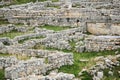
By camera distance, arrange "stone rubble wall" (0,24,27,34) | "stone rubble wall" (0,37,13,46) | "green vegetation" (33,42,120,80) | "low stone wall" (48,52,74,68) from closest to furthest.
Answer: "green vegetation" (33,42,120,80) < "low stone wall" (48,52,74,68) < "stone rubble wall" (0,37,13,46) < "stone rubble wall" (0,24,27,34)

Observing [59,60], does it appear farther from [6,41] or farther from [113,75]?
[6,41]

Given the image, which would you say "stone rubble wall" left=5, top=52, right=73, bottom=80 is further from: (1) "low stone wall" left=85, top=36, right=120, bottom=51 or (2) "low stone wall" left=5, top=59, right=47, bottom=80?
(1) "low stone wall" left=85, top=36, right=120, bottom=51

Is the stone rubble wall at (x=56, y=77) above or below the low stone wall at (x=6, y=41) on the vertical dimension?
above

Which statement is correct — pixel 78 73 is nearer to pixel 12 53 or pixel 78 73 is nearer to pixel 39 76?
pixel 39 76

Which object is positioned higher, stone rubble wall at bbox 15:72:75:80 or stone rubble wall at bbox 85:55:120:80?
stone rubble wall at bbox 15:72:75:80

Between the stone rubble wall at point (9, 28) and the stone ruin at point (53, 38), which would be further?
the stone rubble wall at point (9, 28)

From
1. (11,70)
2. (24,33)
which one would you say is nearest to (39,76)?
(11,70)

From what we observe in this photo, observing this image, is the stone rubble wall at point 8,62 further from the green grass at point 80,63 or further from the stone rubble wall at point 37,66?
the green grass at point 80,63

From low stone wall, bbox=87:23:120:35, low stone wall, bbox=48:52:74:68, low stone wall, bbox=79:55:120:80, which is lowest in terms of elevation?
low stone wall, bbox=87:23:120:35

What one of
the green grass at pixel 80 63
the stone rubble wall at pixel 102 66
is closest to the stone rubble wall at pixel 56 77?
the green grass at pixel 80 63

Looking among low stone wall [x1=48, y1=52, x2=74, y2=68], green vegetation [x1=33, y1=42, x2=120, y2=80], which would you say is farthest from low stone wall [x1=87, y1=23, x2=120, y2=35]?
low stone wall [x1=48, y1=52, x2=74, y2=68]

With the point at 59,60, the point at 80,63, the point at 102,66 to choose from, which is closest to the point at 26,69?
the point at 59,60

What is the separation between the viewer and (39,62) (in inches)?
839

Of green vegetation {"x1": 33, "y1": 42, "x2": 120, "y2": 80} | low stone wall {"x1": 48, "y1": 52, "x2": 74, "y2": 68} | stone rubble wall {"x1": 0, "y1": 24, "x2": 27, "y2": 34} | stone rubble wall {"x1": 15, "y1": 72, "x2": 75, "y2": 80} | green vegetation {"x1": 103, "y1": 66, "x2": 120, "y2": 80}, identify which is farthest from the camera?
stone rubble wall {"x1": 0, "y1": 24, "x2": 27, "y2": 34}
